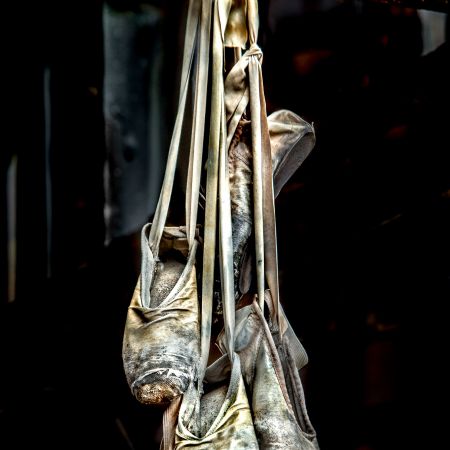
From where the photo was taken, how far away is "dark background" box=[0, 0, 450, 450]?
3018mm

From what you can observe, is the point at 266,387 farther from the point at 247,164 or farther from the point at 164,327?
the point at 247,164

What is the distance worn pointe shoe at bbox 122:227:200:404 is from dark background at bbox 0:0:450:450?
136 cm

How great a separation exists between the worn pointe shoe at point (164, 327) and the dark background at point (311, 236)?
1.36m

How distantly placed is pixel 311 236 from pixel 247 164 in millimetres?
1295

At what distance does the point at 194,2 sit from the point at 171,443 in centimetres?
82

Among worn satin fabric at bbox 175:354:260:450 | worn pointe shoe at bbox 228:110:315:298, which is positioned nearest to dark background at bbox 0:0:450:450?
worn pointe shoe at bbox 228:110:315:298

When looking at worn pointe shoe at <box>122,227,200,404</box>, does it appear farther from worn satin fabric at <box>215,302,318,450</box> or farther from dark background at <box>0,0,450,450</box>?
dark background at <box>0,0,450,450</box>

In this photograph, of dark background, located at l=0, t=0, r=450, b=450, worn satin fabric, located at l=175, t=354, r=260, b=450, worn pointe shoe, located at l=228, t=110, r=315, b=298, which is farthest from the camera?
dark background, located at l=0, t=0, r=450, b=450

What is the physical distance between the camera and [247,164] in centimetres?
185

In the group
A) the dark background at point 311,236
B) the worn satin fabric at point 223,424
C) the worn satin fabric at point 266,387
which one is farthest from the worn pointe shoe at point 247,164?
the dark background at point 311,236

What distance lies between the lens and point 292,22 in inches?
124
